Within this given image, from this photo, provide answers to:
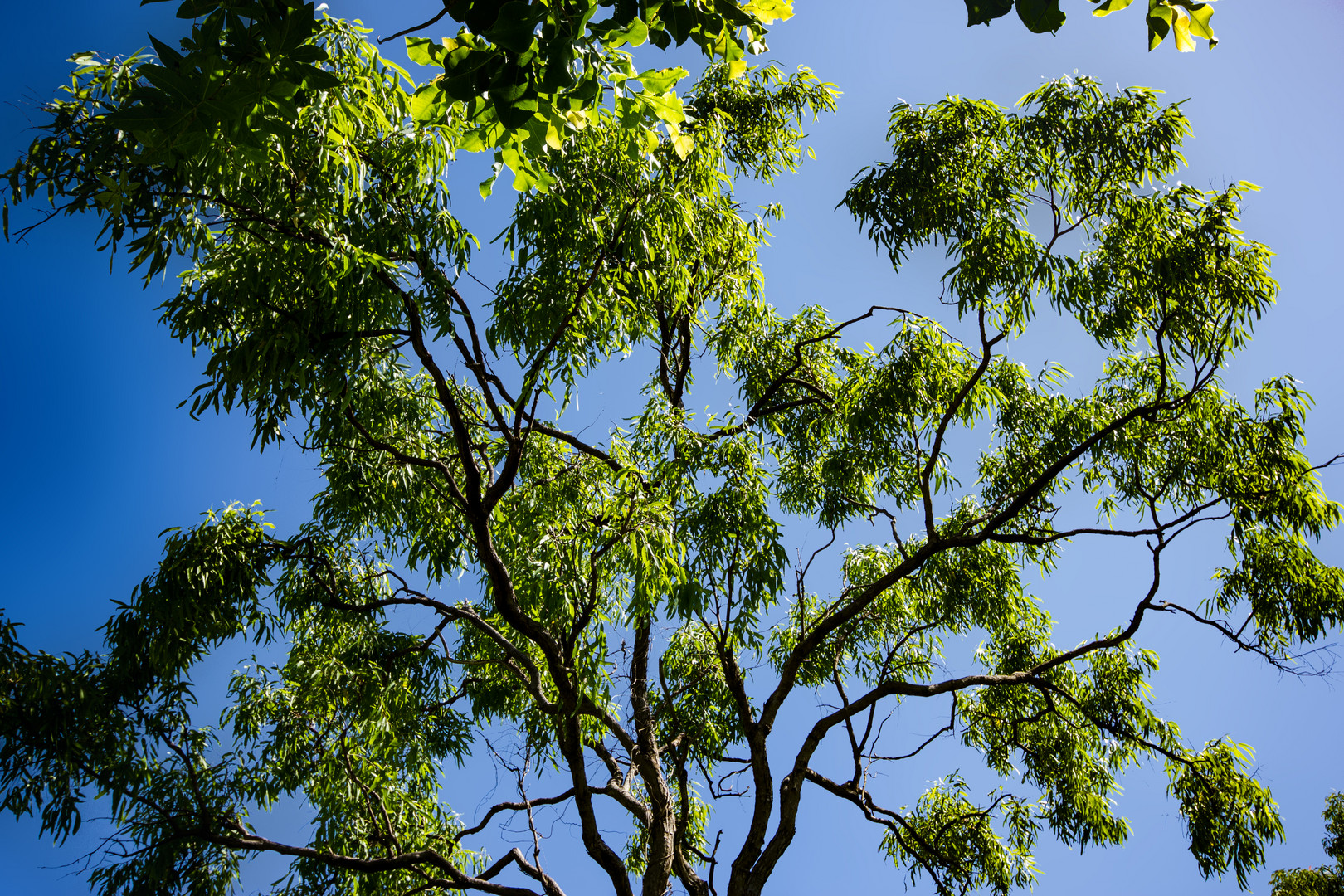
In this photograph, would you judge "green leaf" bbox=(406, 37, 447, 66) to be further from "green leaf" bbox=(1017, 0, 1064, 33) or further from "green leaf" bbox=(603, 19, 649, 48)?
"green leaf" bbox=(1017, 0, 1064, 33)

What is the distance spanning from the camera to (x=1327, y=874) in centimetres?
868

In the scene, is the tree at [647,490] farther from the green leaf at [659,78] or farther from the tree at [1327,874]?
the tree at [1327,874]

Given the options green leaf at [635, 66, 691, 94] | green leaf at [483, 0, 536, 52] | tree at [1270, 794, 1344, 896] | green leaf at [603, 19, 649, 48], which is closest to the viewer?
green leaf at [483, 0, 536, 52]

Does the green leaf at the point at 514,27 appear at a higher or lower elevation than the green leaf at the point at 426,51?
lower

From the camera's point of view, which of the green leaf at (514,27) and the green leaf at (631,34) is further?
the green leaf at (631,34)

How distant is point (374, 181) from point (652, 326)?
2346 mm

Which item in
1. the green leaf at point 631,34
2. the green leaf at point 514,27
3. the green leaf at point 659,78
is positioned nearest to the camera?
the green leaf at point 514,27

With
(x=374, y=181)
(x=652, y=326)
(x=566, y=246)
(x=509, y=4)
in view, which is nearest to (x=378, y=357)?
(x=374, y=181)

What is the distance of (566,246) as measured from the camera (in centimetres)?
397

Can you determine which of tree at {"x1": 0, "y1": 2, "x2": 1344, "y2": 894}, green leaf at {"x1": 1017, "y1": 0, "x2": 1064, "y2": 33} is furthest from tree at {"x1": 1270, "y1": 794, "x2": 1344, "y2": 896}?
green leaf at {"x1": 1017, "y1": 0, "x2": 1064, "y2": 33}

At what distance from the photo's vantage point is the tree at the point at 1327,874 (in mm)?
8500

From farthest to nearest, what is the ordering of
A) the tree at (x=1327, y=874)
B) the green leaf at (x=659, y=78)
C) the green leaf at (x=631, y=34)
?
the tree at (x=1327, y=874) < the green leaf at (x=659, y=78) < the green leaf at (x=631, y=34)

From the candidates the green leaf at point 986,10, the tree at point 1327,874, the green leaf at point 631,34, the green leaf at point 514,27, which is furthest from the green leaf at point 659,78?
the tree at point 1327,874

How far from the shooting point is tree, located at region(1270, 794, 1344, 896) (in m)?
8.50
